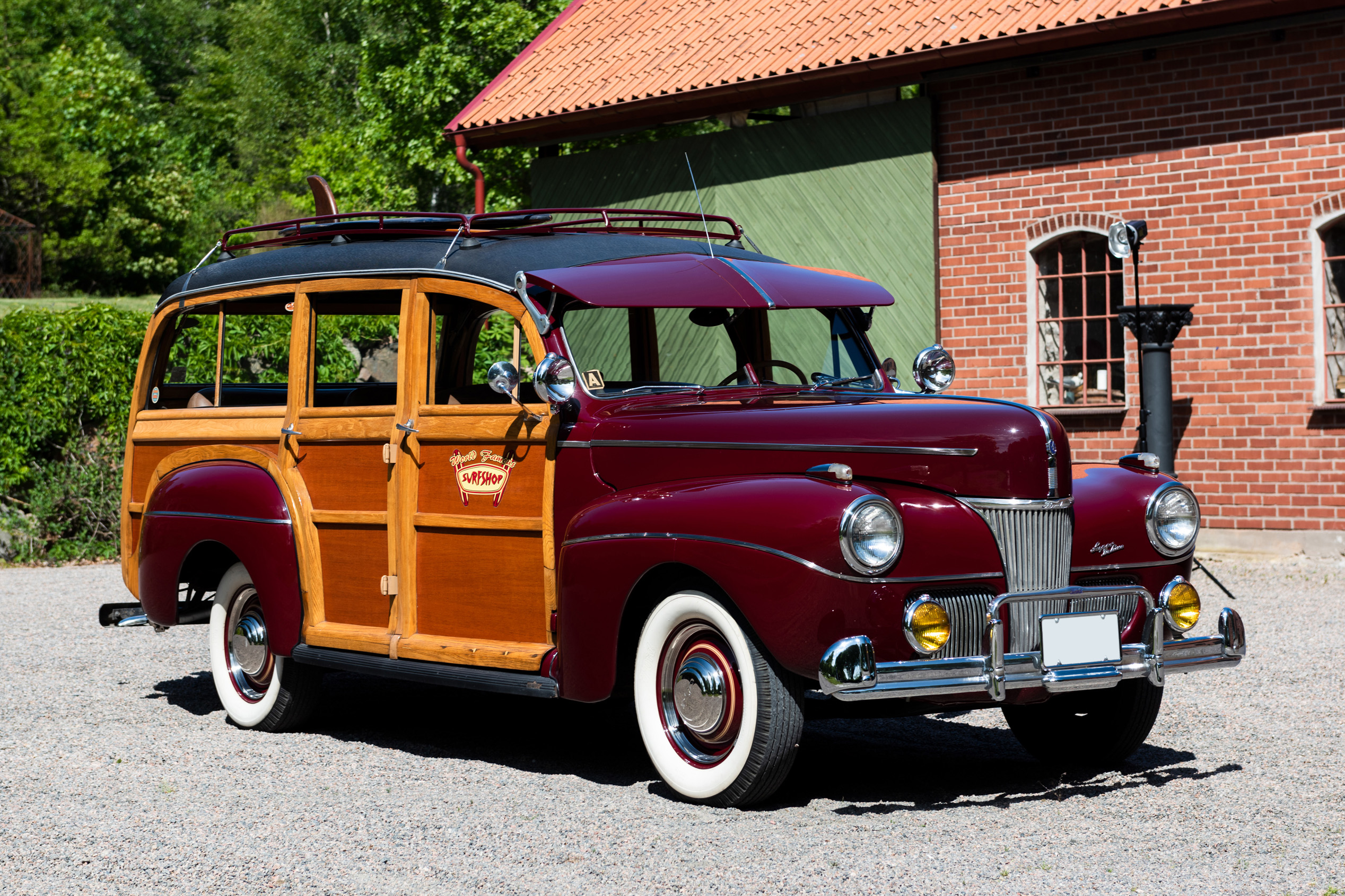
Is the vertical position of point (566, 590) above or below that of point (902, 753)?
above

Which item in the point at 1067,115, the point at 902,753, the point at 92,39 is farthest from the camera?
the point at 92,39

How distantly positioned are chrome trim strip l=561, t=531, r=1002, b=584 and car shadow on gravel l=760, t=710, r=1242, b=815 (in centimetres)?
87

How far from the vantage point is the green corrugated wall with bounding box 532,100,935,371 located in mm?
14742

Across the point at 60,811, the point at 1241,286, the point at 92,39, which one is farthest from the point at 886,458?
the point at 92,39

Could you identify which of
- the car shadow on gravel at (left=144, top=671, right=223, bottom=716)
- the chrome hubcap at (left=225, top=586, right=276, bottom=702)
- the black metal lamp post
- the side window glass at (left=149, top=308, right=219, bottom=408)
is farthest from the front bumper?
the black metal lamp post

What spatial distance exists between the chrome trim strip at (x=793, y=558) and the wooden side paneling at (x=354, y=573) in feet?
4.99

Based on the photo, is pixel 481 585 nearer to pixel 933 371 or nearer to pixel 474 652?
pixel 474 652

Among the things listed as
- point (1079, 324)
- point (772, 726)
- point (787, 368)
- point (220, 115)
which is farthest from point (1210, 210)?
point (220, 115)

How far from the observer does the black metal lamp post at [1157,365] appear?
12.3 metres

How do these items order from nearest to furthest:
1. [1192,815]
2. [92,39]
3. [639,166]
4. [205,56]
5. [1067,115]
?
1. [1192,815]
2. [1067,115]
3. [639,166]
4. [92,39]
5. [205,56]

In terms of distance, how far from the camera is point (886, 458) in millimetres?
5145

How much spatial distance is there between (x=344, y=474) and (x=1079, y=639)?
10.6ft

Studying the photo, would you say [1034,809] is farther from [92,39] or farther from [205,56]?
[205,56]

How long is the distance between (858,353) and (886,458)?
1.55m
